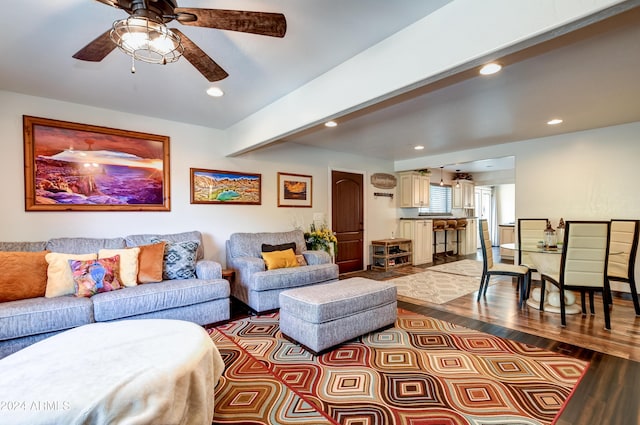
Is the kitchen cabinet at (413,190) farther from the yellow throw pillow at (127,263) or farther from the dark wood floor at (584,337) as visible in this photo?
the yellow throw pillow at (127,263)

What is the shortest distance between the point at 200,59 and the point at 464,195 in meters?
8.29

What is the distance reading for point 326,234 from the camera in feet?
16.3

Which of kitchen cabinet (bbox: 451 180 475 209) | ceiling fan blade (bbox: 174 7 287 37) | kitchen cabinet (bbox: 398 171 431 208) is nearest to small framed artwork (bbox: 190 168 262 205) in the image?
ceiling fan blade (bbox: 174 7 287 37)

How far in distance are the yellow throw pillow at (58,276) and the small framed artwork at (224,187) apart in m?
1.54

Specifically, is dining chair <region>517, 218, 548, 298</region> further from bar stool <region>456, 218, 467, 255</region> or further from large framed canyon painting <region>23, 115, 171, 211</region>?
large framed canyon painting <region>23, 115, 171, 211</region>

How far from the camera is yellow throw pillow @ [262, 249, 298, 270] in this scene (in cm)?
373

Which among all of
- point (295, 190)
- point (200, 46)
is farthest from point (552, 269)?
point (200, 46)

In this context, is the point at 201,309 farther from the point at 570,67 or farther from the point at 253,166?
the point at 570,67

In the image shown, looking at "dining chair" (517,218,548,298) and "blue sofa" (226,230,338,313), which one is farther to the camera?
"dining chair" (517,218,548,298)

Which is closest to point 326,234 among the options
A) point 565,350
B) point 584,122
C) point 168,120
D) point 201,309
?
point 201,309

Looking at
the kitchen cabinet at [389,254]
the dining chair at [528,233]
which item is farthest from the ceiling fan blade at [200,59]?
the kitchen cabinet at [389,254]

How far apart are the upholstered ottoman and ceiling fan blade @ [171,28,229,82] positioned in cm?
186

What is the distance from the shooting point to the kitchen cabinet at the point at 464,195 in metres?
8.22

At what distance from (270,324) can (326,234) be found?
2080 mm
